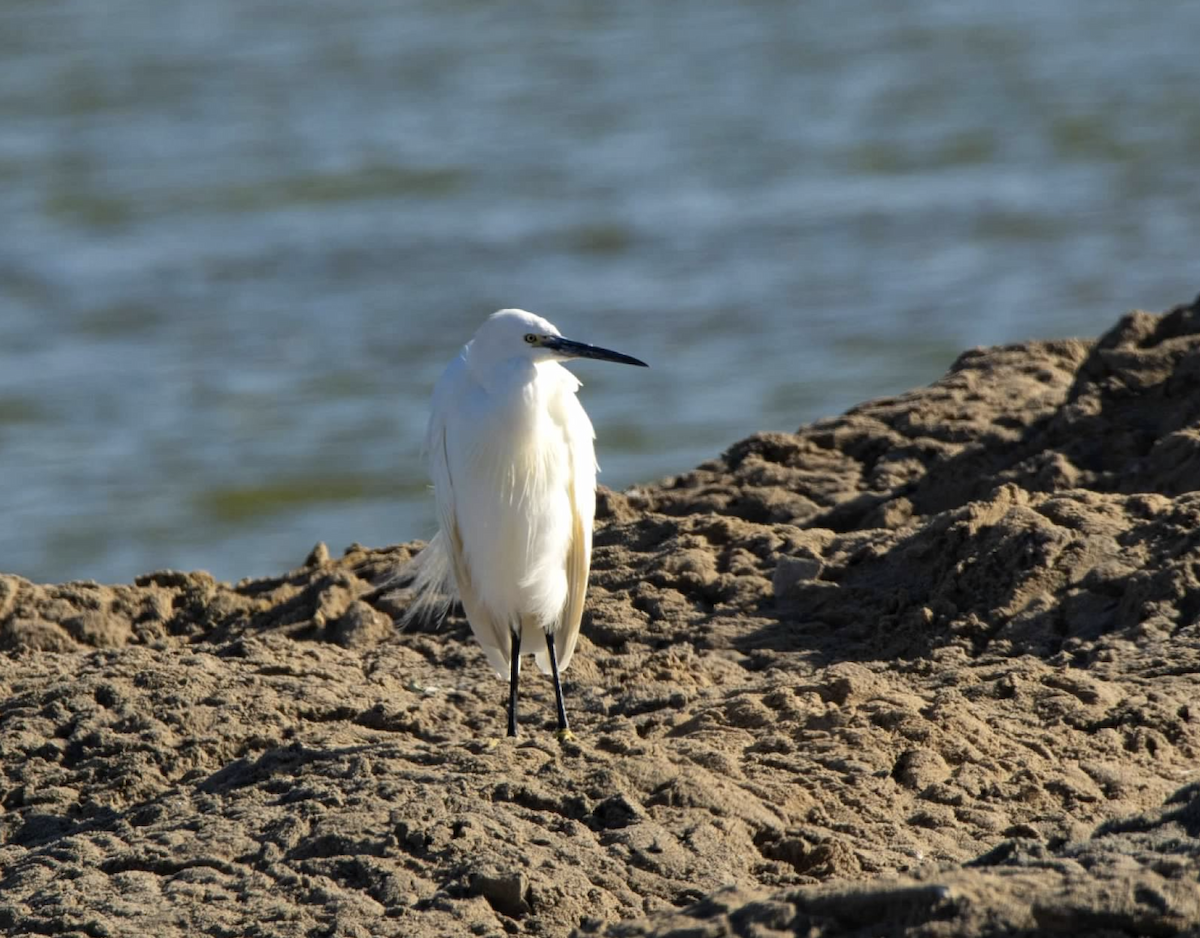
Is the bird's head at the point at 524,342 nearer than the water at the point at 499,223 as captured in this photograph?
Yes

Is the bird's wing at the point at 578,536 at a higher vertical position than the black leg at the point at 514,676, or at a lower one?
higher

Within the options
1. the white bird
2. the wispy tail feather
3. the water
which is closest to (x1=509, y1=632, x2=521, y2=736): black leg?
the white bird

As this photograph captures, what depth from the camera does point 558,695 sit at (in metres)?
5.03

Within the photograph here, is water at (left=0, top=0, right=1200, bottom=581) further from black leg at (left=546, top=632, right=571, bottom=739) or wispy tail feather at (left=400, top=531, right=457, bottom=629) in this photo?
black leg at (left=546, top=632, right=571, bottom=739)

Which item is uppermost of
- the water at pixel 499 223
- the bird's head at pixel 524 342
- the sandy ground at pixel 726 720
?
the water at pixel 499 223

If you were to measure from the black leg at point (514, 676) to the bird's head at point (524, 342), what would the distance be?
954 mm

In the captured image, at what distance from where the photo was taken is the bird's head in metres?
4.83

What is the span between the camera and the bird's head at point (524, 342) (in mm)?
4832

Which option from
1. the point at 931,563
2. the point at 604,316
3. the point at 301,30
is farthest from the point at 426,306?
the point at 301,30

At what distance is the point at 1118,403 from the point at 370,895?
4.21 meters

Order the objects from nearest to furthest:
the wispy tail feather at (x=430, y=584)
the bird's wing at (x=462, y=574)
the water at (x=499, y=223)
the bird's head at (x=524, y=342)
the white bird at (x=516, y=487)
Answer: the bird's head at (x=524, y=342) < the white bird at (x=516, y=487) < the bird's wing at (x=462, y=574) < the wispy tail feather at (x=430, y=584) < the water at (x=499, y=223)

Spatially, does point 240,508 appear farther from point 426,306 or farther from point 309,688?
point 309,688

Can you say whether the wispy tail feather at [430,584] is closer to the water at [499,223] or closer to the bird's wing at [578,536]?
the bird's wing at [578,536]

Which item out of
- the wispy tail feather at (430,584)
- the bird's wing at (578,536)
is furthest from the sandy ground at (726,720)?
the bird's wing at (578,536)
